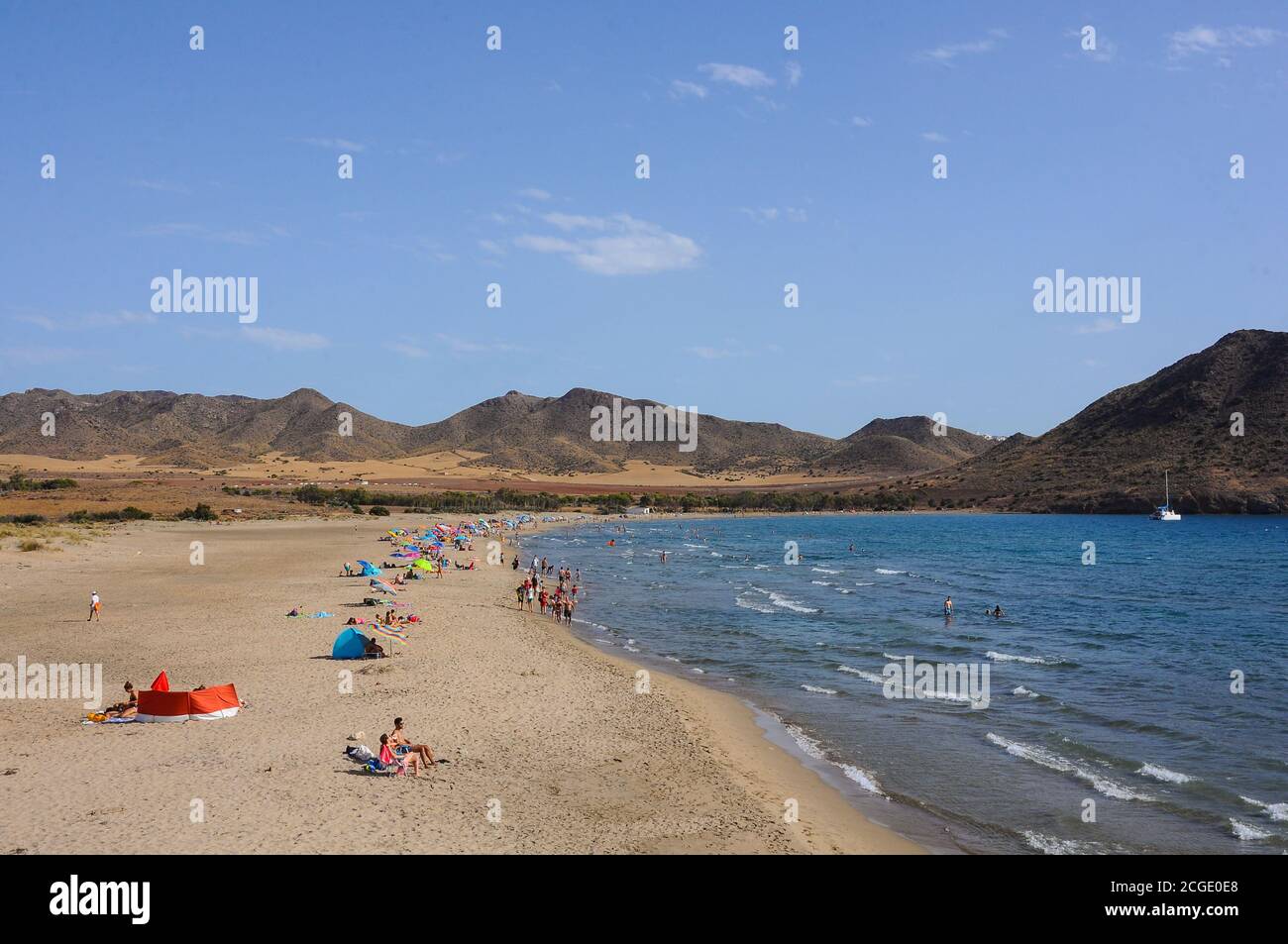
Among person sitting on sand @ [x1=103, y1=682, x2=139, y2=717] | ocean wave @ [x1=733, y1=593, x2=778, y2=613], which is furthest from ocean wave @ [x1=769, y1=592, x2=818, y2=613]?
person sitting on sand @ [x1=103, y1=682, x2=139, y2=717]

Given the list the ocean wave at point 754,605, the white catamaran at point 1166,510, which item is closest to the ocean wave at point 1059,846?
the ocean wave at point 754,605

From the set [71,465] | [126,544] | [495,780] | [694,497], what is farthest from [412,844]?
[71,465]

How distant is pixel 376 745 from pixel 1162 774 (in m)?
12.6

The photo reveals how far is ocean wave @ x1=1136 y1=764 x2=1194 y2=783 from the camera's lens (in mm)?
14492

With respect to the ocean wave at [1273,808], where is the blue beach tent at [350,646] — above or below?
above

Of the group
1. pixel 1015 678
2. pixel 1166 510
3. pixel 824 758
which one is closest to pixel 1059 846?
pixel 824 758

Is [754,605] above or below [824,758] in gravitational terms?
below

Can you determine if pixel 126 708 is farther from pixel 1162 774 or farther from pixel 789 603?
pixel 789 603

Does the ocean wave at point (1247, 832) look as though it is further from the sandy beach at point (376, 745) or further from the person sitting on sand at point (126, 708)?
the person sitting on sand at point (126, 708)

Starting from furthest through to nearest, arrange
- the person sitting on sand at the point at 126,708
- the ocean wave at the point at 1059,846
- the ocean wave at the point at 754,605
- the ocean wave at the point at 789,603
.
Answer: the ocean wave at the point at 789,603, the ocean wave at the point at 754,605, the person sitting on sand at the point at 126,708, the ocean wave at the point at 1059,846

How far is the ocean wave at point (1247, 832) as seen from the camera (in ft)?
39.0

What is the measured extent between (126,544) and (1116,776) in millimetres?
50631

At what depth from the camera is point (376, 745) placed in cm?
1456

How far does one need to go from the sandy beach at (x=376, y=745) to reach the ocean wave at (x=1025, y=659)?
9553mm
